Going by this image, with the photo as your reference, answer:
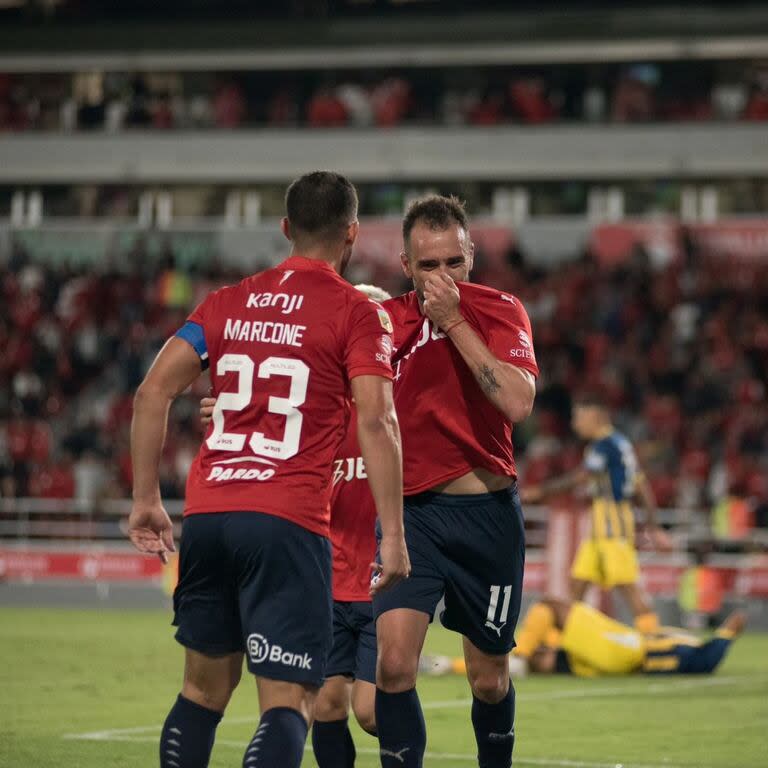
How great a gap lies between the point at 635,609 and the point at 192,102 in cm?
2436

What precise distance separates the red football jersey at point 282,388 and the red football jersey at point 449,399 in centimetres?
132

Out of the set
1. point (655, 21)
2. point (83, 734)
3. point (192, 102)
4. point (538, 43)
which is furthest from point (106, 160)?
point (83, 734)

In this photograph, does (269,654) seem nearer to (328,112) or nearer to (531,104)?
(531,104)

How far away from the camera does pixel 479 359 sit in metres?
6.28

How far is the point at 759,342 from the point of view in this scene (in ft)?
80.1

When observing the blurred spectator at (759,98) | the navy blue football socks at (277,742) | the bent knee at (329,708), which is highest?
the blurred spectator at (759,98)

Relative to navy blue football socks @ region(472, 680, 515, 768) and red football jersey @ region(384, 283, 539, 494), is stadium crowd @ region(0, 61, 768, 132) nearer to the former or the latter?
red football jersey @ region(384, 283, 539, 494)

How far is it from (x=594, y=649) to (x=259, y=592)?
8369mm

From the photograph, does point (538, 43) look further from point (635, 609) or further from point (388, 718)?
point (388, 718)

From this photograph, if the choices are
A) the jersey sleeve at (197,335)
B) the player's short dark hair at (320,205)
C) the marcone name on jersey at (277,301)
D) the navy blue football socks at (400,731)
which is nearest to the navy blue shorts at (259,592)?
the jersey sleeve at (197,335)

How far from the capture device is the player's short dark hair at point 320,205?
5367 millimetres

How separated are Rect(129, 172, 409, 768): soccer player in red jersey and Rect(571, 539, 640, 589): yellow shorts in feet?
32.8

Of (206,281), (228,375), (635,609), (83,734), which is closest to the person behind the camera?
(228,375)

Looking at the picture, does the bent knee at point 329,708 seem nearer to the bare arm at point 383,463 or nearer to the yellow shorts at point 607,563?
the bare arm at point 383,463
